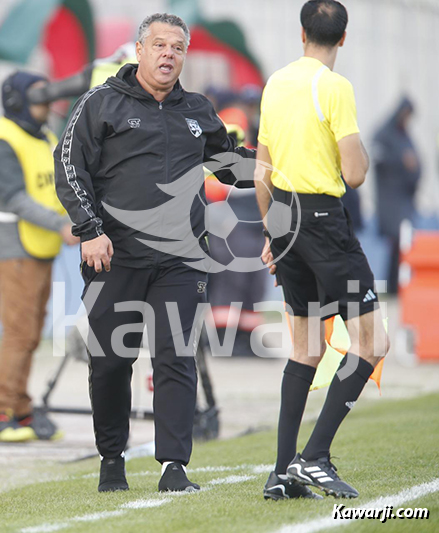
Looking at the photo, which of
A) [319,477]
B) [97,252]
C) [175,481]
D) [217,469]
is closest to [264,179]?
[97,252]

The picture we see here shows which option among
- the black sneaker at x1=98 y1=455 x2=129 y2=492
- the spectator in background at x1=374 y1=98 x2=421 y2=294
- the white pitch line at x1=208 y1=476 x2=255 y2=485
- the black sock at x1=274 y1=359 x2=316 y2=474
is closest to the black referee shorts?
the black sock at x1=274 y1=359 x2=316 y2=474

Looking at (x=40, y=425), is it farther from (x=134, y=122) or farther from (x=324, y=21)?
(x=324, y=21)

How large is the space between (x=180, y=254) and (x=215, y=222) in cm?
641

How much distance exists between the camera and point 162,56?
16.4 feet

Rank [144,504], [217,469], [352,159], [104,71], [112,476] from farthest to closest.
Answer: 1. [104,71]
2. [217,469]
3. [112,476]
4. [144,504]
5. [352,159]

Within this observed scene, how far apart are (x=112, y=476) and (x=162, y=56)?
77.7 inches

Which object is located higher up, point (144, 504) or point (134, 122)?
point (134, 122)

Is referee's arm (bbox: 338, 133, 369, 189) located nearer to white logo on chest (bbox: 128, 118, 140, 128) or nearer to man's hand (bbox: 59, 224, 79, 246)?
white logo on chest (bbox: 128, 118, 140, 128)

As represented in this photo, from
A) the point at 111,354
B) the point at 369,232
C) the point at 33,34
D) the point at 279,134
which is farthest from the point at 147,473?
the point at 369,232

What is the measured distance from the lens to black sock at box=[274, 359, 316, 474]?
4.68 meters

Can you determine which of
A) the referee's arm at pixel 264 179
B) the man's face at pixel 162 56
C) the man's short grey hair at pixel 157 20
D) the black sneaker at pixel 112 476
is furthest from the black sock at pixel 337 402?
the man's short grey hair at pixel 157 20

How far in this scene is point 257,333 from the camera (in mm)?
12023

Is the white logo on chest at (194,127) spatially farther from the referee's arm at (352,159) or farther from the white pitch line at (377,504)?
the white pitch line at (377,504)

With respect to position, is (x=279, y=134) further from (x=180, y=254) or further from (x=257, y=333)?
(x=257, y=333)
